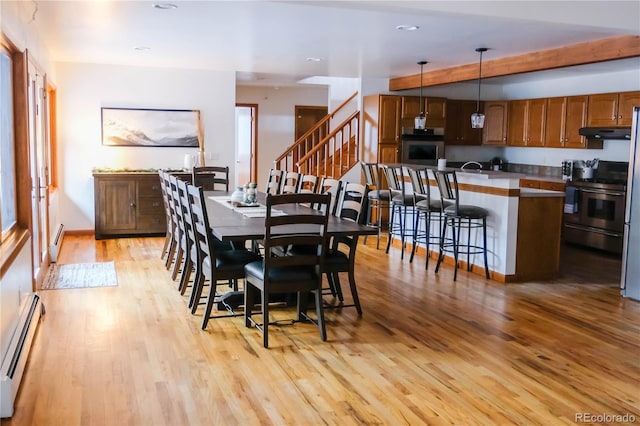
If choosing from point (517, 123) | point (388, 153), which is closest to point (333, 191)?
point (388, 153)

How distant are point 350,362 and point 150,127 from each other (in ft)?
19.8

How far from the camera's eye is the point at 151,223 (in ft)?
27.3

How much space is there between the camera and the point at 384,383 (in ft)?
11.2

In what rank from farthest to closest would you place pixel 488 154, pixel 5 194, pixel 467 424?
pixel 488 154, pixel 5 194, pixel 467 424

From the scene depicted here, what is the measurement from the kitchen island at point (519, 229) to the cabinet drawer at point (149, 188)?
4301 millimetres

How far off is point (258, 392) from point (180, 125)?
20.5 ft

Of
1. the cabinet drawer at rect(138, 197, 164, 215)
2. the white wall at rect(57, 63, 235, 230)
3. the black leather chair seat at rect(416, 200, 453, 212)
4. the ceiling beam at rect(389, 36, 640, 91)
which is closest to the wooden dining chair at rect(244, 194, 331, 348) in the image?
the black leather chair seat at rect(416, 200, 453, 212)

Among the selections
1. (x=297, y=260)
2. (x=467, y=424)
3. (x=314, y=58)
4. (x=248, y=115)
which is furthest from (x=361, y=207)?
(x=248, y=115)

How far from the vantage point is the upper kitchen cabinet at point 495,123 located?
31.8ft

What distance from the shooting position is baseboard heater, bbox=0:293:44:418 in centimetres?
293

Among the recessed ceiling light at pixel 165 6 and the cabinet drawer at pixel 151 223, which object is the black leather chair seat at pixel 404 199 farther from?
the recessed ceiling light at pixel 165 6

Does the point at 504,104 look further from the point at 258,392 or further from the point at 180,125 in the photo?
the point at 258,392

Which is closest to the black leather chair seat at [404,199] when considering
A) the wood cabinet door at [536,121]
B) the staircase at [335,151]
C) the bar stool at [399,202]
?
the bar stool at [399,202]

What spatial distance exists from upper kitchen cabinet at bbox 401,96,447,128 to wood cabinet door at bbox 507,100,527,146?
1.05 meters
